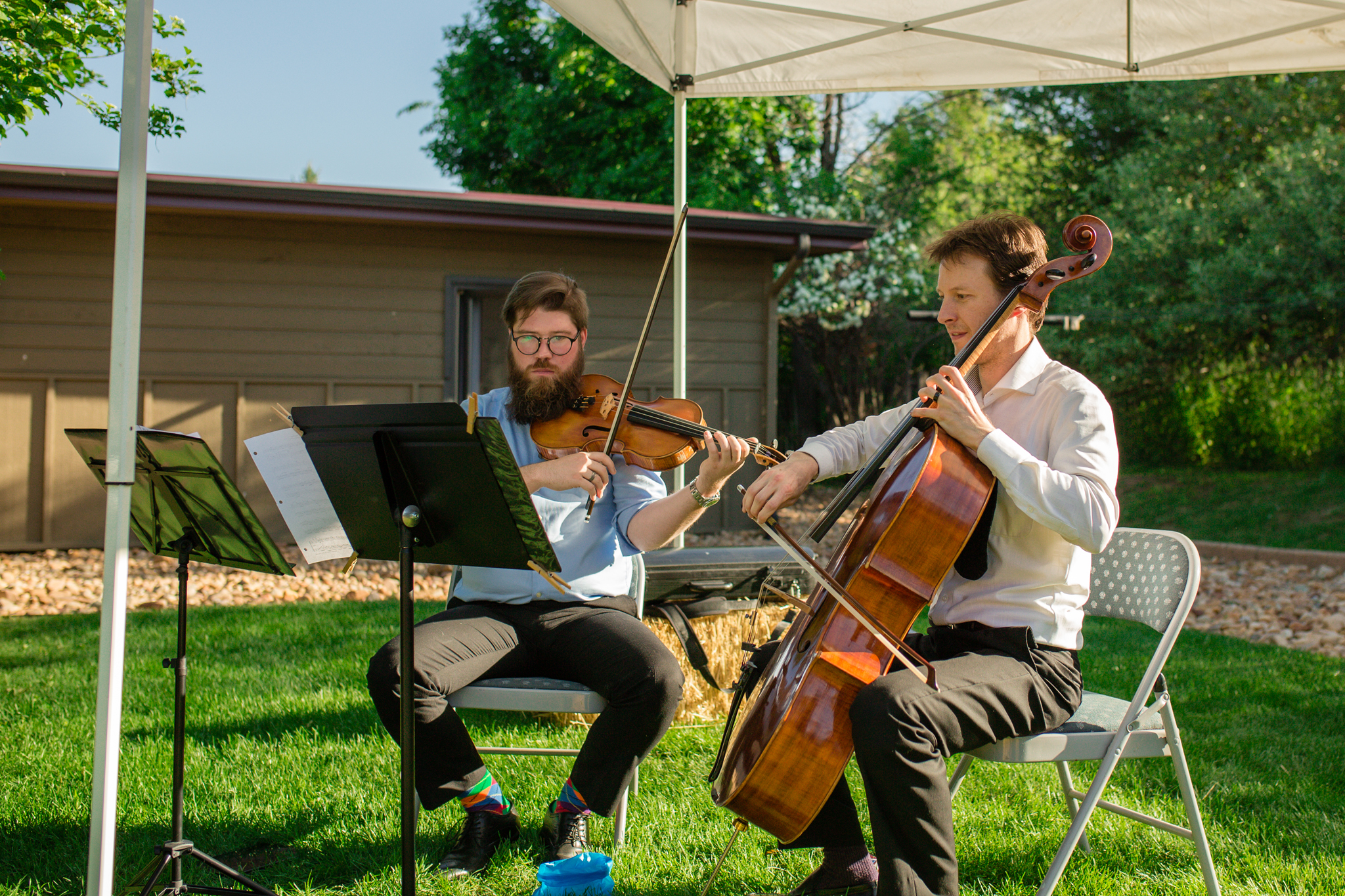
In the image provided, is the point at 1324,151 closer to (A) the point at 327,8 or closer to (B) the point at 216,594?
(B) the point at 216,594

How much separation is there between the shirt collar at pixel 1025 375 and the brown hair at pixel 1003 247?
0.23 ft

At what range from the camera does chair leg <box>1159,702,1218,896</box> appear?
2.12 metres

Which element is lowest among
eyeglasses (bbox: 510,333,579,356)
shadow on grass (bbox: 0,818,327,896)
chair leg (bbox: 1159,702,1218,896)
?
shadow on grass (bbox: 0,818,327,896)

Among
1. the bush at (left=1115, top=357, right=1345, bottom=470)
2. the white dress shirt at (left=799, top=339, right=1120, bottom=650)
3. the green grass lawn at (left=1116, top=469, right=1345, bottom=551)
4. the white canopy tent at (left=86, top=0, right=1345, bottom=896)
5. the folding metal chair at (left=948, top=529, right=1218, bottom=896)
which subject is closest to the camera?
the white dress shirt at (left=799, top=339, right=1120, bottom=650)

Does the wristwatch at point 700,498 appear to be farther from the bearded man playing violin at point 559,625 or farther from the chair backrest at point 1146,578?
the chair backrest at point 1146,578

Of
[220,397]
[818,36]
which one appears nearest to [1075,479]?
[818,36]

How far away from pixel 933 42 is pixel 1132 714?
8.75 ft

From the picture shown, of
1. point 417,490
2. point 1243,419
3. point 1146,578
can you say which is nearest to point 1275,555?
Result: point 1243,419

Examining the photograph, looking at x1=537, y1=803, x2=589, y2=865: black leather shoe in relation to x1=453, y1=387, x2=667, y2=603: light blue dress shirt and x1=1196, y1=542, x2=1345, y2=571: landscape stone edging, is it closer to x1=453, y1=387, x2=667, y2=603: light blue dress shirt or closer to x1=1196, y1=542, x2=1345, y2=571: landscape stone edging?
x1=453, y1=387, x2=667, y2=603: light blue dress shirt

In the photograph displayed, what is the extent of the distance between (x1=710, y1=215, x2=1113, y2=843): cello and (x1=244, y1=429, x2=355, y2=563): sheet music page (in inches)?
38.2

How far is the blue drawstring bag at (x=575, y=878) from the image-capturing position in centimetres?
234

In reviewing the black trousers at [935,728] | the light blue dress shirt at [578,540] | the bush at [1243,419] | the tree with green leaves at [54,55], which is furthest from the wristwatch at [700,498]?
the bush at [1243,419]

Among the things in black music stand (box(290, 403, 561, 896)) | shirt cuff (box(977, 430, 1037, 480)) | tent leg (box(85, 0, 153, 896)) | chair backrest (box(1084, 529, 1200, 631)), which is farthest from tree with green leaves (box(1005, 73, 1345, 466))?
tent leg (box(85, 0, 153, 896))

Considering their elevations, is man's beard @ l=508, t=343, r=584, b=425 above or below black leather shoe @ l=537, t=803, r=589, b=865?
above
